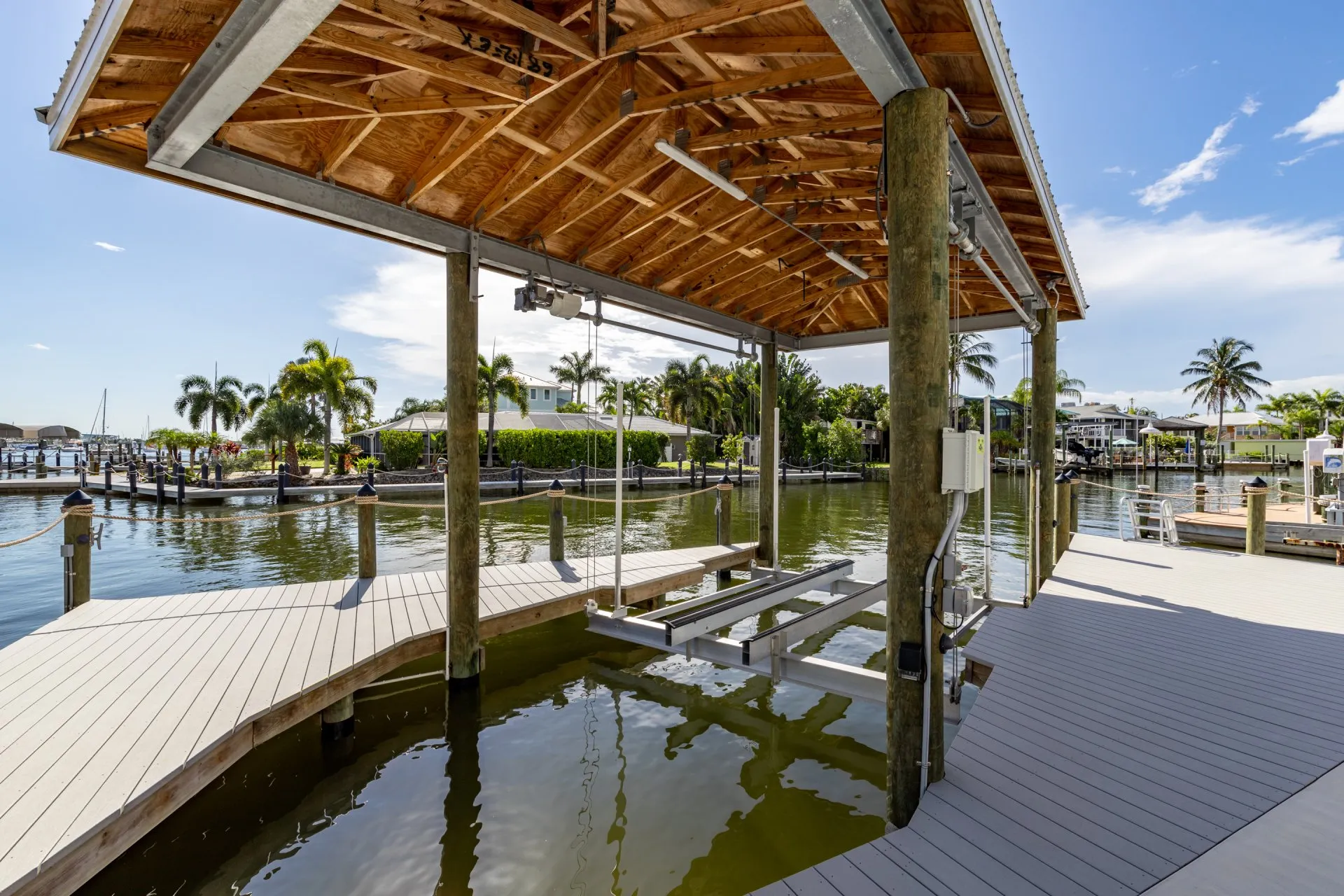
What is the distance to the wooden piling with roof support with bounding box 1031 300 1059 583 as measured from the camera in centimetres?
677

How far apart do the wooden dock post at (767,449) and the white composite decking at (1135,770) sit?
3.44 m

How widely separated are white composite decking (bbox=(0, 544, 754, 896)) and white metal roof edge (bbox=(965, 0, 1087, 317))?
4826 mm

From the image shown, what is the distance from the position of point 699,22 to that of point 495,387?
26.9 meters

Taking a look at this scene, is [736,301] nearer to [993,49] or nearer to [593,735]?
[993,49]

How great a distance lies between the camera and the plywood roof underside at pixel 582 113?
Answer: 8.68ft

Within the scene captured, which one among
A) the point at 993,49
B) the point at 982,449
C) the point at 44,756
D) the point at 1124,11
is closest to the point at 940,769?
the point at 982,449

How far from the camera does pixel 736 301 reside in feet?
24.0

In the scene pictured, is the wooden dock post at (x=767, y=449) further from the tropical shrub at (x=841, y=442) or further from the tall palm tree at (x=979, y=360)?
the tall palm tree at (x=979, y=360)

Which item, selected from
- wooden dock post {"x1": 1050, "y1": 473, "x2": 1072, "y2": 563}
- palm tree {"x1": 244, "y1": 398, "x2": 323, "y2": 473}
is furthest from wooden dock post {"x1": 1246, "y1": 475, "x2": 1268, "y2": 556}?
palm tree {"x1": 244, "y1": 398, "x2": 323, "y2": 473}

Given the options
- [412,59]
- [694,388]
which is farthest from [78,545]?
[694,388]

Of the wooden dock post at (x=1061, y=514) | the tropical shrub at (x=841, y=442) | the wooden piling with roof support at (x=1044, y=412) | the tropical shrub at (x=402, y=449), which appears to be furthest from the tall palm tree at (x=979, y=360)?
the tropical shrub at (x=402, y=449)

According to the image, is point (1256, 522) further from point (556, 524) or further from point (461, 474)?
point (461, 474)

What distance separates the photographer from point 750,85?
308 cm

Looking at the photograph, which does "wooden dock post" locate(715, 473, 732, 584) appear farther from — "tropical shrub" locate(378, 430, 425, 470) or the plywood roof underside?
"tropical shrub" locate(378, 430, 425, 470)
